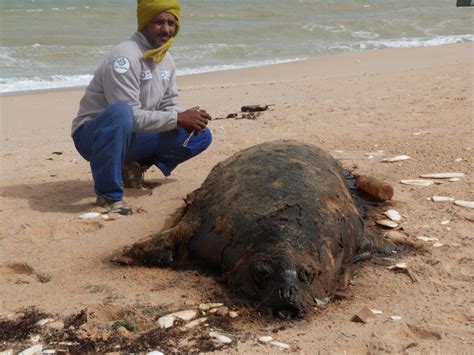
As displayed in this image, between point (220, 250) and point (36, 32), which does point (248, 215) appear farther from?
point (36, 32)

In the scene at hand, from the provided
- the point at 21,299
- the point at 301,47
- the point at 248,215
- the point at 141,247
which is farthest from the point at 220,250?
the point at 301,47

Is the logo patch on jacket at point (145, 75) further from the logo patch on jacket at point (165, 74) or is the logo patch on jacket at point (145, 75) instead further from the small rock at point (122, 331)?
the small rock at point (122, 331)

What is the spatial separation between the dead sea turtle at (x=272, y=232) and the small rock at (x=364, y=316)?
20 cm

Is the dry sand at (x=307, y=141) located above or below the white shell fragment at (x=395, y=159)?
below

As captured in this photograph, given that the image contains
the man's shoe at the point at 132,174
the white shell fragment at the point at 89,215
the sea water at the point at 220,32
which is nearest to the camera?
the white shell fragment at the point at 89,215

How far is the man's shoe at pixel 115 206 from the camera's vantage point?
16.1 feet

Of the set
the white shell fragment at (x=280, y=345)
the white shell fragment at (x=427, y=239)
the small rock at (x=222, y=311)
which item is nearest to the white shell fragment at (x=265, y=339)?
the white shell fragment at (x=280, y=345)

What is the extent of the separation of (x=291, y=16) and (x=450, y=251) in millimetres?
18622

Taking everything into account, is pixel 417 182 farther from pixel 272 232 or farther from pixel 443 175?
pixel 272 232

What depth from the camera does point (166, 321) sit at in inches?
130

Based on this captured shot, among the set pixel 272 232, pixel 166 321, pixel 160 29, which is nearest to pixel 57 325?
pixel 166 321

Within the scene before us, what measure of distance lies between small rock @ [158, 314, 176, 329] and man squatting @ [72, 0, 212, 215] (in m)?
1.68

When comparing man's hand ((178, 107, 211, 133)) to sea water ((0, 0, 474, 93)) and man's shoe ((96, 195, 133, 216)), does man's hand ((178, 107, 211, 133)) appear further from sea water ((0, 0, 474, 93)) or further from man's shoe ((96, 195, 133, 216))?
sea water ((0, 0, 474, 93))

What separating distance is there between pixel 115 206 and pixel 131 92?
77 cm
